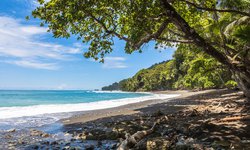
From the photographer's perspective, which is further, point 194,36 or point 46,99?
point 46,99

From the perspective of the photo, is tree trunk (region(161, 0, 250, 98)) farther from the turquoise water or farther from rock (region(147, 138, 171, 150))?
the turquoise water

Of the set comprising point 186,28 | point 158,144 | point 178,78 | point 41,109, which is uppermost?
point 178,78

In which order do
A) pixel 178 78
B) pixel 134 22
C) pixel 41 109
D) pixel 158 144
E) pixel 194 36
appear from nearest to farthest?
pixel 158 144 < pixel 194 36 < pixel 134 22 < pixel 41 109 < pixel 178 78

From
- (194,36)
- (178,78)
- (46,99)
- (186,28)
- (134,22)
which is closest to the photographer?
(186,28)

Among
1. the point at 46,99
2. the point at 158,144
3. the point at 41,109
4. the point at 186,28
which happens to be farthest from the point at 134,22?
the point at 46,99

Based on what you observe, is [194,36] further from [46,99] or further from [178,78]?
[178,78]

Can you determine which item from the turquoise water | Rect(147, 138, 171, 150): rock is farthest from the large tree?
the turquoise water

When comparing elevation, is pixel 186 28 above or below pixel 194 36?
above

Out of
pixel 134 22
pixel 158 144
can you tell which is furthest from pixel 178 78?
pixel 158 144

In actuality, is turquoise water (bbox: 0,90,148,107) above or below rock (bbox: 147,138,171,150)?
above

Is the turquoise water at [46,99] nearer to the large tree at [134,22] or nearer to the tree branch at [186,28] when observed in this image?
the large tree at [134,22]

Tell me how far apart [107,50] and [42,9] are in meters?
3.35

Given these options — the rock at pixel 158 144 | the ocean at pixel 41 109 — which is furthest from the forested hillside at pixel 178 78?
the rock at pixel 158 144

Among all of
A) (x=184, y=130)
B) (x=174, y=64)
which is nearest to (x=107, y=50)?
(x=184, y=130)
